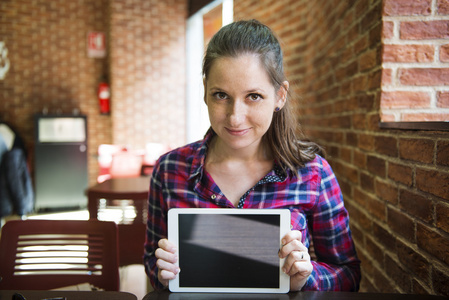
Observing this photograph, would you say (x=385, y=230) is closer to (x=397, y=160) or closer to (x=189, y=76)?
(x=397, y=160)

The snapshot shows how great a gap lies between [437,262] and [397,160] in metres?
0.37

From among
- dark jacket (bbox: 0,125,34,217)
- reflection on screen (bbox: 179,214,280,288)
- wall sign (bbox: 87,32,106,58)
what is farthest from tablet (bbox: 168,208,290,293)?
wall sign (bbox: 87,32,106,58)

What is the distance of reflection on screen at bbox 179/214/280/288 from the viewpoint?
926 millimetres

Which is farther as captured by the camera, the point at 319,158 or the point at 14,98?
the point at 14,98

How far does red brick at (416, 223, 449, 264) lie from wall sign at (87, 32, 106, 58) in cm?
592

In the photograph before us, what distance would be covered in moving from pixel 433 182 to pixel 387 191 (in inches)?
12.9

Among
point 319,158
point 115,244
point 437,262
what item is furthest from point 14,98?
point 437,262

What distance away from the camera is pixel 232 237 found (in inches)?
36.9

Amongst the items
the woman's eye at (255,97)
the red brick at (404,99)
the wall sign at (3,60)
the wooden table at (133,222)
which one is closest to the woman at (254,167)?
the woman's eye at (255,97)

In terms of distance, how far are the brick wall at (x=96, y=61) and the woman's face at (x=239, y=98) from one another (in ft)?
16.0

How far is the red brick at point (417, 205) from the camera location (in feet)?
3.56

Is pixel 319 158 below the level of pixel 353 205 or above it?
above

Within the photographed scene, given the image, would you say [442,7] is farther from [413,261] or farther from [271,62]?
[413,261]

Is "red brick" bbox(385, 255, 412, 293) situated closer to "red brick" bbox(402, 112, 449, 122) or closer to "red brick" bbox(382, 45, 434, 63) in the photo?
"red brick" bbox(402, 112, 449, 122)
